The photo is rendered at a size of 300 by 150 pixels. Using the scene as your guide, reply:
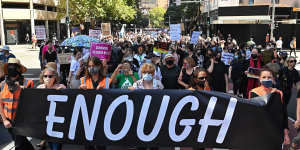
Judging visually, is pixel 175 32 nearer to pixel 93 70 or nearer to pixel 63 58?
pixel 63 58

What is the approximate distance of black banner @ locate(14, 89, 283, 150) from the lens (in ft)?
12.4

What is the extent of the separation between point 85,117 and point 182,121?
1.25m

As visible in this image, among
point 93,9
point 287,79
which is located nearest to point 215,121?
point 287,79

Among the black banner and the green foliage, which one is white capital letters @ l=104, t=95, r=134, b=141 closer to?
the black banner

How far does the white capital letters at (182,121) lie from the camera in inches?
152

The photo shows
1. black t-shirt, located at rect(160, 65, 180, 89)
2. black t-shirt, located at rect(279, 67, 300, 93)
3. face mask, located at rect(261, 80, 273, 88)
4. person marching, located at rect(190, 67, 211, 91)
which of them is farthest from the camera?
black t-shirt, located at rect(279, 67, 300, 93)

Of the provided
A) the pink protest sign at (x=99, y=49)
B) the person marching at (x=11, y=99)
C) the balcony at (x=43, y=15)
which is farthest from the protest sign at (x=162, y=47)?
the balcony at (x=43, y=15)

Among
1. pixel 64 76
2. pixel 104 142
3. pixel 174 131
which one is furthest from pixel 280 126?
pixel 64 76

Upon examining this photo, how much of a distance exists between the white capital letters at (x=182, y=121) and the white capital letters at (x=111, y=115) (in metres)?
0.54

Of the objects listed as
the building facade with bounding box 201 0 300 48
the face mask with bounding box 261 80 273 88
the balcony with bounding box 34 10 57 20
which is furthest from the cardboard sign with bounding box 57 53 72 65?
the balcony with bounding box 34 10 57 20

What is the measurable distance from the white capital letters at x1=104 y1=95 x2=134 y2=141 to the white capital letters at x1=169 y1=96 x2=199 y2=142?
537 millimetres

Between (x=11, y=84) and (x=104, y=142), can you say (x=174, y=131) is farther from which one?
(x=11, y=84)

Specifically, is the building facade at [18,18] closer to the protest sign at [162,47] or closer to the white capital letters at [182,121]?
the protest sign at [162,47]

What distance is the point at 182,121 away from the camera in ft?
12.7
